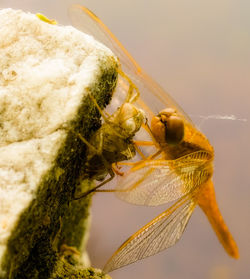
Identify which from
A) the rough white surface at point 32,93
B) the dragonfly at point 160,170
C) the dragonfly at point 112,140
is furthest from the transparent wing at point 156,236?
the rough white surface at point 32,93

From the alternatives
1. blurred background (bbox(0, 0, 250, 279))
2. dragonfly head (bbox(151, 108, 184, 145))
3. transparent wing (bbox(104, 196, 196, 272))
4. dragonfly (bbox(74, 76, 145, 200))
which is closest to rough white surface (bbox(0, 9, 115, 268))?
dragonfly (bbox(74, 76, 145, 200))

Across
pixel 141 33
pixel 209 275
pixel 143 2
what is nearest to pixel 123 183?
pixel 209 275

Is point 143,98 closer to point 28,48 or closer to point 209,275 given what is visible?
point 28,48

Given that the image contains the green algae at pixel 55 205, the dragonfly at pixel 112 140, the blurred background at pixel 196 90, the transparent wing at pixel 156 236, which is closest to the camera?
the green algae at pixel 55 205

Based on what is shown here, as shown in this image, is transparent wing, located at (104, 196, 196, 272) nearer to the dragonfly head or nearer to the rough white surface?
the dragonfly head

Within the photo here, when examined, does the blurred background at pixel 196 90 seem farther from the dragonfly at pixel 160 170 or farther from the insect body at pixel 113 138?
the insect body at pixel 113 138

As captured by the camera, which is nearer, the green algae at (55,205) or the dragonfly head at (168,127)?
the green algae at (55,205)

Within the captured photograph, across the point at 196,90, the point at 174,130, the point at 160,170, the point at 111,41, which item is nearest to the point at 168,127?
the point at 174,130
